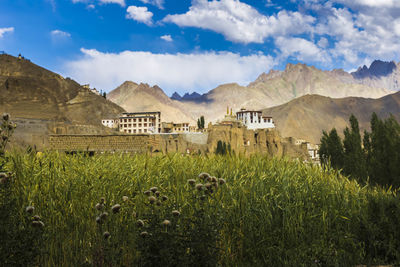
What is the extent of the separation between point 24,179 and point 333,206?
513cm

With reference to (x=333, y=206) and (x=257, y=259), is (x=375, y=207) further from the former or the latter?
(x=257, y=259)

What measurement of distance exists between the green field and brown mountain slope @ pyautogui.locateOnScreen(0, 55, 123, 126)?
59.8 metres

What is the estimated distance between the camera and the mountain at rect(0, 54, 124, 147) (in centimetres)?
6062

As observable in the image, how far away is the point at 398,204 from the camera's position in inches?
203

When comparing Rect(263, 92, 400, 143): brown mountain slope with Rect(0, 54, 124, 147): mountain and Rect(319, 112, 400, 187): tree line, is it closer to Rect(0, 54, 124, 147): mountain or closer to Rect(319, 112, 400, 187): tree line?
Rect(0, 54, 124, 147): mountain

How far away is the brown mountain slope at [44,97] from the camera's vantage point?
6353cm

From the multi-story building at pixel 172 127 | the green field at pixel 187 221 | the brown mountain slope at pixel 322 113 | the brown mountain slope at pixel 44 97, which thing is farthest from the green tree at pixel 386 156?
the brown mountain slope at pixel 322 113

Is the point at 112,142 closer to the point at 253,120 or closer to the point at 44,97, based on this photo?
the point at 44,97

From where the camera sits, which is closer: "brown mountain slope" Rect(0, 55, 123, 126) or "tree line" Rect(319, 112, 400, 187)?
"tree line" Rect(319, 112, 400, 187)

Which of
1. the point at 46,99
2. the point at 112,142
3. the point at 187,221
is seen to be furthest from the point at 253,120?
the point at 187,221

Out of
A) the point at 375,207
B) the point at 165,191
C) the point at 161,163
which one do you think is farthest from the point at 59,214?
the point at 375,207

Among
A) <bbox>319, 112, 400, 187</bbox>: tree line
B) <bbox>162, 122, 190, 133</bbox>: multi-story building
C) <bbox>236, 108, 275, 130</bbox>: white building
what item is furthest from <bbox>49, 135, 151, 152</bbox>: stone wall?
<bbox>236, 108, 275, 130</bbox>: white building

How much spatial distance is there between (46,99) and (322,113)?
148 metres

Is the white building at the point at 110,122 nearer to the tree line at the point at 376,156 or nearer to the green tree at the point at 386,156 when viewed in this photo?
the tree line at the point at 376,156
